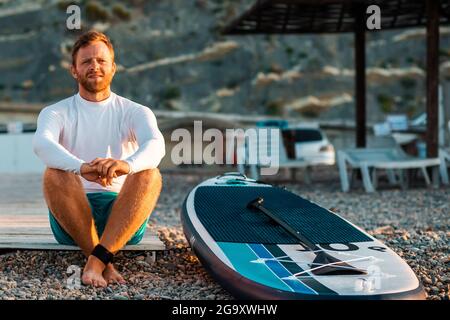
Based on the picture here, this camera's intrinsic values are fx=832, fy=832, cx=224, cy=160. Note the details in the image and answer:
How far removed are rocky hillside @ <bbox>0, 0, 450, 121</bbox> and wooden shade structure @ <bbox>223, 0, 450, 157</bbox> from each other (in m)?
21.1

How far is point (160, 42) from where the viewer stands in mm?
38156

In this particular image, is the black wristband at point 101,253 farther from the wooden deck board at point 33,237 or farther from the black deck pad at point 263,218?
the black deck pad at point 263,218

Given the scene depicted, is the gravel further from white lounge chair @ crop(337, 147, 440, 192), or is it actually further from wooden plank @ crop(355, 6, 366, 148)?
wooden plank @ crop(355, 6, 366, 148)

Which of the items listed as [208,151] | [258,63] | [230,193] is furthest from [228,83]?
[230,193]

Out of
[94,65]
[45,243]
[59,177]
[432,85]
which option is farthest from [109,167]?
[432,85]

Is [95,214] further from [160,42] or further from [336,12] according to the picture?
[160,42]

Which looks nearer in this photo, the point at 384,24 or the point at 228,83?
the point at 384,24

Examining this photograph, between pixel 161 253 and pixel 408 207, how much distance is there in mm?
4174

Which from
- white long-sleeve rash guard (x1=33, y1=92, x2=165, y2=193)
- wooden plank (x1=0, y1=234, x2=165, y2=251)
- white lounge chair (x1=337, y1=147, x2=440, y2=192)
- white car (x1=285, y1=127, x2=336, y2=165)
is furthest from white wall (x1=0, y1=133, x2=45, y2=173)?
white long-sleeve rash guard (x1=33, y1=92, x2=165, y2=193)

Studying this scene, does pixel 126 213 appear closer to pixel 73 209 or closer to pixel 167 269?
pixel 73 209

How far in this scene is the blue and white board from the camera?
3.68m

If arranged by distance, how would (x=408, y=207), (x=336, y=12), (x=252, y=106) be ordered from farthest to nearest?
(x=252, y=106), (x=336, y=12), (x=408, y=207)

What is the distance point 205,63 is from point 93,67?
108ft

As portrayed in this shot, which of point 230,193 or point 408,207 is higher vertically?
point 230,193
